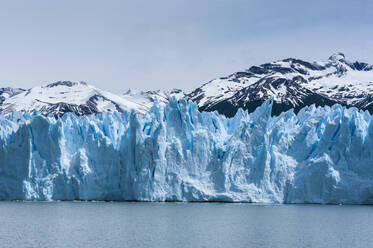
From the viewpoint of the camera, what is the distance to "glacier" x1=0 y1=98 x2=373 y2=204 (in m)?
41.4

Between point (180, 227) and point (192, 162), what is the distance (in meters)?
12.3

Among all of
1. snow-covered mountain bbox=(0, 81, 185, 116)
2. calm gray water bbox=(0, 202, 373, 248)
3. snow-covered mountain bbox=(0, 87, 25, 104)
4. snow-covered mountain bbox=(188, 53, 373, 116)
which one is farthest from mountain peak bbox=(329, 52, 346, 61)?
calm gray water bbox=(0, 202, 373, 248)

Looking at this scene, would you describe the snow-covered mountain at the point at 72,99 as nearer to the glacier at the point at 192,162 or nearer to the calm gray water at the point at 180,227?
the glacier at the point at 192,162

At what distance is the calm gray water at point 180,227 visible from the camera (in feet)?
81.4

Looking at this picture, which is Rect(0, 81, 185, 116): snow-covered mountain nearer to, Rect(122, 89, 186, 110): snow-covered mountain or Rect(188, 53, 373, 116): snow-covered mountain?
Rect(122, 89, 186, 110): snow-covered mountain

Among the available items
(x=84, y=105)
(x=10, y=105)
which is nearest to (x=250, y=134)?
(x=84, y=105)

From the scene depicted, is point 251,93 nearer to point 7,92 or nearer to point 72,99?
point 72,99

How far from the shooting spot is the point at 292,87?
122 meters

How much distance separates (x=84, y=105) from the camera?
496ft

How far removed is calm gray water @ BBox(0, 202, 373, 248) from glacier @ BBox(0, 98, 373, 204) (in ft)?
4.95

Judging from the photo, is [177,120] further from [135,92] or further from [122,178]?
[135,92]

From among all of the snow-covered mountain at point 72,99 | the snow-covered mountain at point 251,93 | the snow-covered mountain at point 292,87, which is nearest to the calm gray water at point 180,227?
the snow-covered mountain at point 292,87

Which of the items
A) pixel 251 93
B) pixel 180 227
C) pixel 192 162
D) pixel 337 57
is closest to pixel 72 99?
pixel 251 93

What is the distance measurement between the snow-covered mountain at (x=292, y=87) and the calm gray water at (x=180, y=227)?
6543cm
